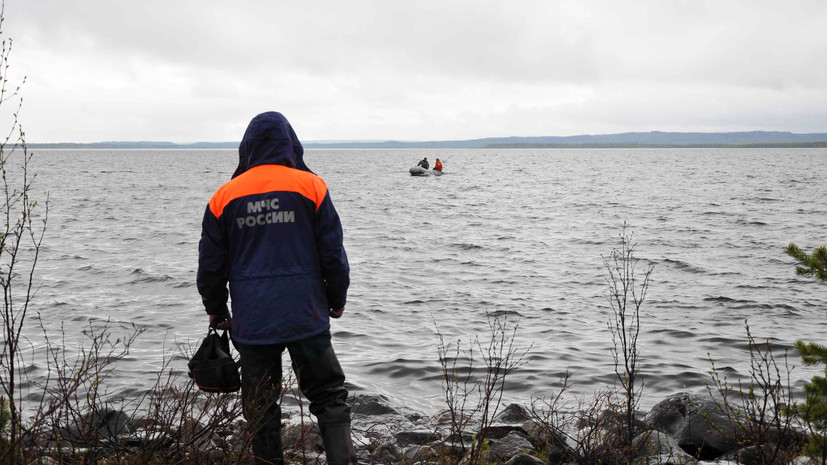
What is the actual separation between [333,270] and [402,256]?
14.2 metres

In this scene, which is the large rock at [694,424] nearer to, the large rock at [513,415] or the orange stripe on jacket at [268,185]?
the large rock at [513,415]

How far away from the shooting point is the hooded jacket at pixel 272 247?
3.91 metres

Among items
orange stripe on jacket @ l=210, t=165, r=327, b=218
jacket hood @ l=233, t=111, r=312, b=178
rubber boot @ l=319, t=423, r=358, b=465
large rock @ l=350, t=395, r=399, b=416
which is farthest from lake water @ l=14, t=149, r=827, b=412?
rubber boot @ l=319, t=423, r=358, b=465

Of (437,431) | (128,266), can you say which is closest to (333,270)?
(437,431)

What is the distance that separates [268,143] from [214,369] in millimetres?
1404

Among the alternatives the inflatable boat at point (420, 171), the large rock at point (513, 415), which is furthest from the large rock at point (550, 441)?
the inflatable boat at point (420, 171)

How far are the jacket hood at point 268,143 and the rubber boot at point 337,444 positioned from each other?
5.24 ft

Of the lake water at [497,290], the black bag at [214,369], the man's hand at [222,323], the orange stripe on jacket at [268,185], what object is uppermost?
the orange stripe on jacket at [268,185]

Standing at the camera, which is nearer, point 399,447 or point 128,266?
point 399,447

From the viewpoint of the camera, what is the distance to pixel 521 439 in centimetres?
550

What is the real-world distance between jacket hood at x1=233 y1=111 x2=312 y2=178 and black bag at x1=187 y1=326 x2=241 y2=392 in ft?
3.57

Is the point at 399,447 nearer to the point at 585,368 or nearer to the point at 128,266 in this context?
the point at 585,368

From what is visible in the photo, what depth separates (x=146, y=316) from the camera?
11211mm

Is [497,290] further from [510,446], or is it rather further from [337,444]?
[337,444]
